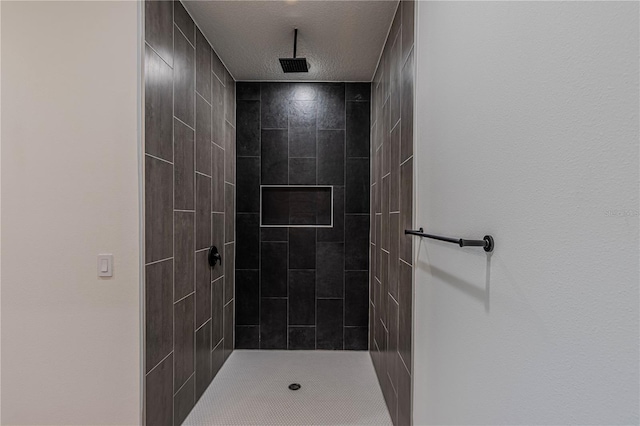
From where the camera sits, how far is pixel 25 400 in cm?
160

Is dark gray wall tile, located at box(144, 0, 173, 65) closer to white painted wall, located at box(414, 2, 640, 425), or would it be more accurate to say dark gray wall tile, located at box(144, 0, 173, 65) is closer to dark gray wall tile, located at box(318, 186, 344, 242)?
white painted wall, located at box(414, 2, 640, 425)

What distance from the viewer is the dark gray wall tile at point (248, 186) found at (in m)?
3.19

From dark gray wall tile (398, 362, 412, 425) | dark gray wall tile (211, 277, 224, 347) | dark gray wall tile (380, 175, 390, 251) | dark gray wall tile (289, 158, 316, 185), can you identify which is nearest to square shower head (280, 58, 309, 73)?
dark gray wall tile (289, 158, 316, 185)

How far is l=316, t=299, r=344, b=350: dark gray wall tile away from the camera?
3197mm

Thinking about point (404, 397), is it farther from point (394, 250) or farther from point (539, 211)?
point (539, 211)

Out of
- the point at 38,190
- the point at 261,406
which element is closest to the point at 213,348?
the point at 261,406

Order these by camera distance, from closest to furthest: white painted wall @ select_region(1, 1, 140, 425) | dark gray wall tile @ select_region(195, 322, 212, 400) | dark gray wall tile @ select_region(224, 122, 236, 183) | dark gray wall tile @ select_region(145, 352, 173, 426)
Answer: white painted wall @ select_region(1, 1, 140, 425) → dark gray wall tile @ select_region(145, 352, 173, 426) → dark gray wall tile @ select_region(195, 322, 212, 400) → dark gray wall tile @ select_region(224, 122, 236, 183)

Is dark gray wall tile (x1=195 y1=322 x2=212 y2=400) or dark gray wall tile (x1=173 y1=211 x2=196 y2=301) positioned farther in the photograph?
dark gray wall tile (x1=195 y1=322 x2=212 y2=400)

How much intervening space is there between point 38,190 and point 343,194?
7.28ft

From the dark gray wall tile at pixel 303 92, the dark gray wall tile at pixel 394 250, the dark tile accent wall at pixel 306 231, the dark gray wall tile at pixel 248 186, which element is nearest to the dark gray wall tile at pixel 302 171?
the dark tile accent wall at pixel 306 231

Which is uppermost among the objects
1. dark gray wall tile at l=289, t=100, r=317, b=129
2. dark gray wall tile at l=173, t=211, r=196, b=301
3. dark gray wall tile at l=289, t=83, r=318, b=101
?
dark gray wall tile at l=289, t=83, r=318, b=101

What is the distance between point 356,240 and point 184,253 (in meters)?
1.63

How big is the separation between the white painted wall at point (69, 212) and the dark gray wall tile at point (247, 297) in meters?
1.60

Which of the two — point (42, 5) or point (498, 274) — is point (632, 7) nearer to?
point (498, 274)
